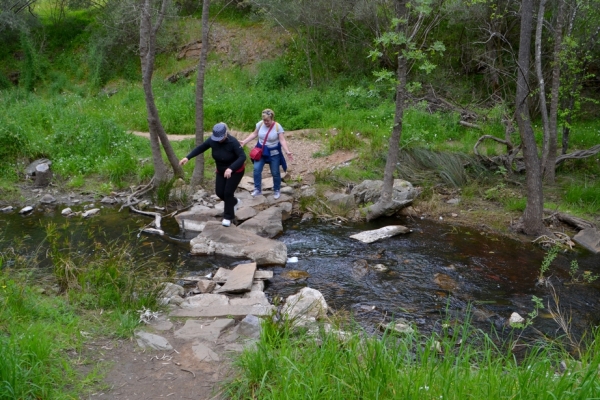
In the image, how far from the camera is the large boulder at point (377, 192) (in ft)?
35.8

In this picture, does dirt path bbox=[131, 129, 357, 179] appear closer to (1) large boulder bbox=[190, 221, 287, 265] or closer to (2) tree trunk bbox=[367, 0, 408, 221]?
(2) tree trunk bbox=[367, 0, 408, 221]

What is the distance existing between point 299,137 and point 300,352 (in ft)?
34.9

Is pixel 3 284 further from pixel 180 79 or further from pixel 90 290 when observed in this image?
pixel 180 79

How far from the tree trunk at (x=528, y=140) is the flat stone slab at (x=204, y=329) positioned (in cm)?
648

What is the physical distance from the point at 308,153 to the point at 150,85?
14.8ft

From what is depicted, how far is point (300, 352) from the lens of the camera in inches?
167

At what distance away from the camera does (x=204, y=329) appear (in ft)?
17.9

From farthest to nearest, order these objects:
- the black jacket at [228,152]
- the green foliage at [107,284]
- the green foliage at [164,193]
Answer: the green foliage at [164,193]
the black jacket at [228,152]
the green foliage at [107,284]

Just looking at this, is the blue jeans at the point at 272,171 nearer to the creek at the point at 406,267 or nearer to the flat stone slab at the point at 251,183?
the flat stone slab at the point at 251,183

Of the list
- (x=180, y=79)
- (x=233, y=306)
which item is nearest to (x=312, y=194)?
(x=233, y=306)

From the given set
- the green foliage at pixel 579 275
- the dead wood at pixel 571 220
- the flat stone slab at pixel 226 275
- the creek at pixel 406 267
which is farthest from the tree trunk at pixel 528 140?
the flat stone slab at pixel 226 275

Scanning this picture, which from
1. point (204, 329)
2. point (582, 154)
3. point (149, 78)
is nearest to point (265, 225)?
point (149, 78)

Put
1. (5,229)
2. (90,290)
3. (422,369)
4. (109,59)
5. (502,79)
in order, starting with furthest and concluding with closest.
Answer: (109,59), (502,79), (5,229), (90,290), (422,369)

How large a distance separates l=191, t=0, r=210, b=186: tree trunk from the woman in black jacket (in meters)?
2.42
